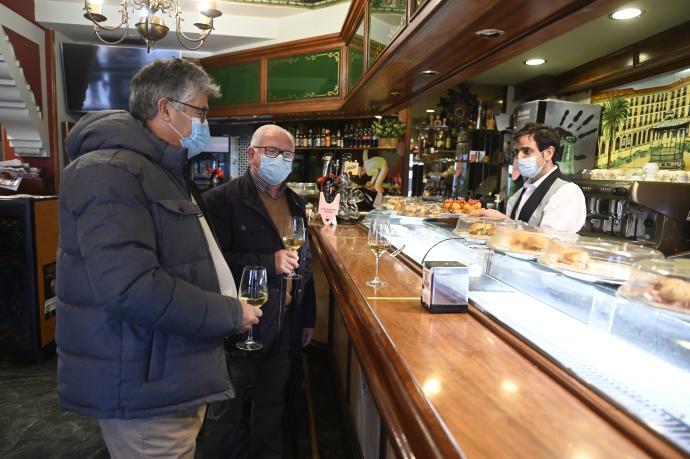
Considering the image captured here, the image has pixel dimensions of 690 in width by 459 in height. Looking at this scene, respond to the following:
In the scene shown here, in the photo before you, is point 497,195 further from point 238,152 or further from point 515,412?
point 515,412

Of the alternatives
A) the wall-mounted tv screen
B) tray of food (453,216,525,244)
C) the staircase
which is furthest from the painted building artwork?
the staircase

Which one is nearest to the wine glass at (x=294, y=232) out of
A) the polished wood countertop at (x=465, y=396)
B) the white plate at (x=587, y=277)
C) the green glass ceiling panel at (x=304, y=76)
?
the polished wood countertop at (x=465, y=396)

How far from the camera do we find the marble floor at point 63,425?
248cm

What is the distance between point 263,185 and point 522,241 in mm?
1343

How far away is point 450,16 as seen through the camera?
175 cm

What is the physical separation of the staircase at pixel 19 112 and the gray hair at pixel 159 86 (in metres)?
4.93

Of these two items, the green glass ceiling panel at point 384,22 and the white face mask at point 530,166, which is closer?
the green glass ceiling panel at point 384,22

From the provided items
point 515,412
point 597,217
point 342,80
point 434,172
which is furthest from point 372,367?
point 434,172

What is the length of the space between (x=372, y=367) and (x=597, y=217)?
4.25 meters

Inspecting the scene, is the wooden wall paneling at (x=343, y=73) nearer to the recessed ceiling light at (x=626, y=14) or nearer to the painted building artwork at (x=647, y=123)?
the recessed ceiling light at (x=626, y=14)

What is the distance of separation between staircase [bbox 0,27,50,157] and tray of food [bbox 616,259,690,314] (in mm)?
6254

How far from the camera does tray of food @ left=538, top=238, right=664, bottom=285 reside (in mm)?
1178

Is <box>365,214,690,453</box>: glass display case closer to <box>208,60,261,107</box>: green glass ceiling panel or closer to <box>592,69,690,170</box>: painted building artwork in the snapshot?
<box>592,69,690,170</box>: painted building artwork

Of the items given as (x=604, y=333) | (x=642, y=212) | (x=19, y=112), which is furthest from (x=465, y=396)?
(x=19, y=112)
